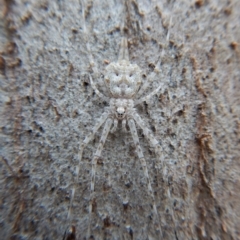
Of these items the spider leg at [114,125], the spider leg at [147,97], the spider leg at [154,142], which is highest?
the spider leg at [147,97]

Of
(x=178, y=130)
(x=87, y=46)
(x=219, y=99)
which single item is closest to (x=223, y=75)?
(x=219, y=99)

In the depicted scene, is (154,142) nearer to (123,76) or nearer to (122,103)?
(122,103)

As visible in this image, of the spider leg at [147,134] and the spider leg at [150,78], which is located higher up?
the spider leg at [150,78]

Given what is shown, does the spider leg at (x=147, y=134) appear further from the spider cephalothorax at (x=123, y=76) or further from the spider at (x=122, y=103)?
the spider cephalothorax at (x=123, y=76)

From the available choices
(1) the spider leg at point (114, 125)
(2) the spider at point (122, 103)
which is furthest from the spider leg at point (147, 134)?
(1) the spider leg at point (114, 125)

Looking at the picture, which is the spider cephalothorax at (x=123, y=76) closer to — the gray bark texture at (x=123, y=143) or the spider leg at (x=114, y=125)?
the gray bark texture at (x=123, y=143)

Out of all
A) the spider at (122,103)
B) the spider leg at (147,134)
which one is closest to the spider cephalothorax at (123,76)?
the spider at (122,103)

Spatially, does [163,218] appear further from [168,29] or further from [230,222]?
[168,29]
